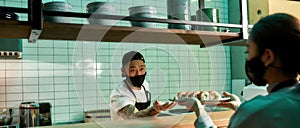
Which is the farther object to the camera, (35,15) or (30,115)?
(30,115)

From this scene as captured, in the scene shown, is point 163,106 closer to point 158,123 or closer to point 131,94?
point 158,123

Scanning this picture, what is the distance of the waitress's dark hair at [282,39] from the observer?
88 centimetres

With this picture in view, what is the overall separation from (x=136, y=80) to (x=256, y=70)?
1.03 meters

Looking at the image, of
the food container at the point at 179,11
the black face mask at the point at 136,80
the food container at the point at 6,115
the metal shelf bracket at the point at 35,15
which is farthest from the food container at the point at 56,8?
the food container at the point at 6,115

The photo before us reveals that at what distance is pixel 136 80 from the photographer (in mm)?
1870

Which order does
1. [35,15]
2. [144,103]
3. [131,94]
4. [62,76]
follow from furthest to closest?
[62,76]
[144,103]
[131,94]
[35,15]

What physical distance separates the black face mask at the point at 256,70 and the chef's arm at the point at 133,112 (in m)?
0.68

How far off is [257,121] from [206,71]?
2.92m

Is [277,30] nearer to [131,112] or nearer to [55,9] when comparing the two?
[55,9]

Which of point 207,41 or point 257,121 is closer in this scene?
point 257,121

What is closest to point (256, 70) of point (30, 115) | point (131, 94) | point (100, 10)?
point (100, 10)

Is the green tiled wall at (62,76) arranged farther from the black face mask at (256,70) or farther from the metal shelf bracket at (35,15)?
the black face mask at (256,70)

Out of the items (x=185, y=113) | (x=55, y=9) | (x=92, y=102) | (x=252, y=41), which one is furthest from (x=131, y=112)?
(x=92, y=102)

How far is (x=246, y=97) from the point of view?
1.93 m
